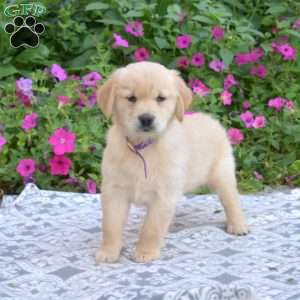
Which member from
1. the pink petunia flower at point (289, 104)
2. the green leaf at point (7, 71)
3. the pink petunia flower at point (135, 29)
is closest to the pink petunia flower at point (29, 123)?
the green leaf at point (7, 71)

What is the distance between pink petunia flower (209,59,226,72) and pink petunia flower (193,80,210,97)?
211 mm

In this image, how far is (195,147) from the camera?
13.2 ft

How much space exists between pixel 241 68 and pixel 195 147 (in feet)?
7.77

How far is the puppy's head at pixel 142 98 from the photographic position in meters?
3.45

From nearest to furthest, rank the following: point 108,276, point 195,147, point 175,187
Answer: point 108,276 → point 175,187 → point 195,147

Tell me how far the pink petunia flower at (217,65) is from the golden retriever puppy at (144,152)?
2.12 m

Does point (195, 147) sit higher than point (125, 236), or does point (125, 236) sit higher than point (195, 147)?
point (195, 147)

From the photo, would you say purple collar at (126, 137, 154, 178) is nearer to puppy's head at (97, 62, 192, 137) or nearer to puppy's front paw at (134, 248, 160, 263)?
puppy's head at (97, 62, 192, 137)

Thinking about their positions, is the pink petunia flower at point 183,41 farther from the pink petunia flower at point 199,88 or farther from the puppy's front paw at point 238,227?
the puppy's front paw at point 238,227

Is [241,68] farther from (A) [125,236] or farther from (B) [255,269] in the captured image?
(B) [255,269]

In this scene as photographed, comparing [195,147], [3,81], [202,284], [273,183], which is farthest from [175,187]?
[3,81]

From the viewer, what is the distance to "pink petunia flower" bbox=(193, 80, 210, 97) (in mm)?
5715

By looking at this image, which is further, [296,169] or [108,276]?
[296,169]

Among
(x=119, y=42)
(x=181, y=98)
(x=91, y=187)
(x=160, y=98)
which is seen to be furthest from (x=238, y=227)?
(x=119, y=42)
